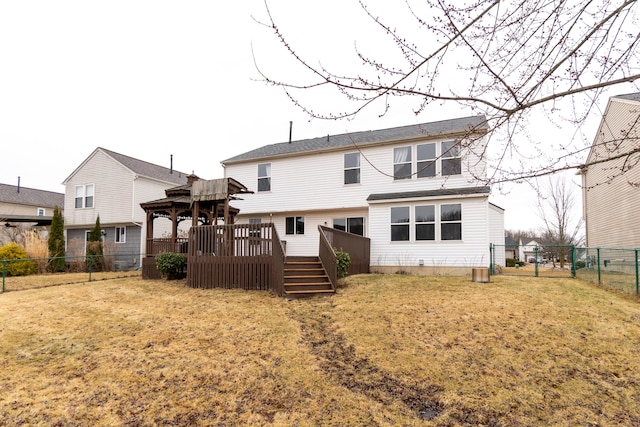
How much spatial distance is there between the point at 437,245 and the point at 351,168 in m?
5.18

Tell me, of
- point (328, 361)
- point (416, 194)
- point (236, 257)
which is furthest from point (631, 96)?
point (328, 361)

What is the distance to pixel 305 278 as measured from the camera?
1042cm

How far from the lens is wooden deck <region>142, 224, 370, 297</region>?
32.6 feet

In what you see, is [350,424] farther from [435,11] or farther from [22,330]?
[22,330]

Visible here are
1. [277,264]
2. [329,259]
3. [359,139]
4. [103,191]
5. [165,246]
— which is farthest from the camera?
[103,191]

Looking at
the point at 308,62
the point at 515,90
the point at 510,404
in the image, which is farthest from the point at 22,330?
the point at 515,90

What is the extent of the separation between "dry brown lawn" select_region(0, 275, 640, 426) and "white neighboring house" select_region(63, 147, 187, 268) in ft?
39.7

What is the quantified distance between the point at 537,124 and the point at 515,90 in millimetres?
962

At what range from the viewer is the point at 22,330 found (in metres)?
6.61

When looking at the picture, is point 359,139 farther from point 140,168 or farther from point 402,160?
point 140,168

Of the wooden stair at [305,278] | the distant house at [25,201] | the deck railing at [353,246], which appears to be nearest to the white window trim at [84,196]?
the distant house at [25,201]

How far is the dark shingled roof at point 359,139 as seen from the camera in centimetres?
1503

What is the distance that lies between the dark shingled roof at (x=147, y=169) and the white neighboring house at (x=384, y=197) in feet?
20.0

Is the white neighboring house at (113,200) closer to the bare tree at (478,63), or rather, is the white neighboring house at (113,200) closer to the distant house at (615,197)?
the bare tree at (478,63)
